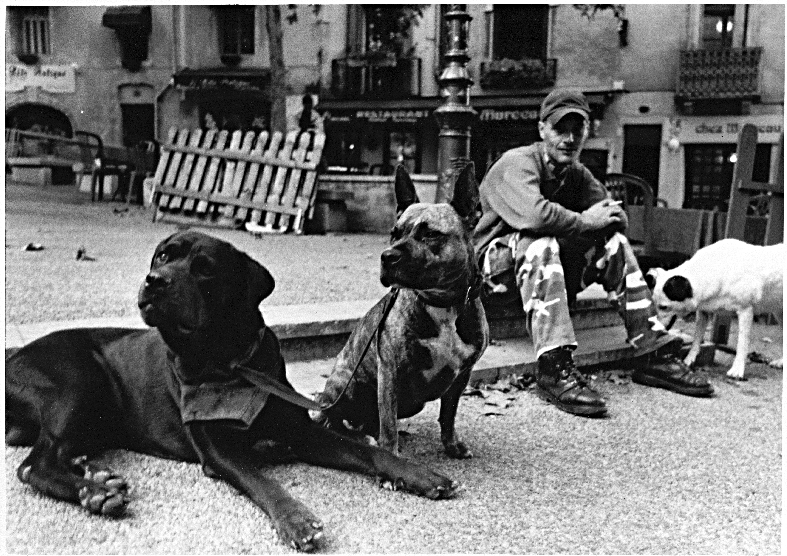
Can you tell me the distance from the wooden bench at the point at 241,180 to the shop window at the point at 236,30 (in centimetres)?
1380

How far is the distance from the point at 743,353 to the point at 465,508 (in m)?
2.90

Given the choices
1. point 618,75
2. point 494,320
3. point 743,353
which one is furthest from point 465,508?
point 618,75

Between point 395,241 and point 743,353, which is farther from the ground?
point 395,241

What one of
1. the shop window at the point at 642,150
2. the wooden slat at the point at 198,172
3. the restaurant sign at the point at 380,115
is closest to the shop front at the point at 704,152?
the shop window at the point at 642,150

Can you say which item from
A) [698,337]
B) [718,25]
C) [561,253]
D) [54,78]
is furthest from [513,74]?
[561,253]

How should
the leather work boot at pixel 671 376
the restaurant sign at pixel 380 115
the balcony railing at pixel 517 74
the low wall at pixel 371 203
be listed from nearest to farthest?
the leather work boot at pixel 671 376, the low wall at pixel 371 203, the balcony railing at pixel 517 74, the restaurant sign at pixel 380 115

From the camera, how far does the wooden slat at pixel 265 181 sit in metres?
10.5

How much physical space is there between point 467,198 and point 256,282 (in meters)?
0.77

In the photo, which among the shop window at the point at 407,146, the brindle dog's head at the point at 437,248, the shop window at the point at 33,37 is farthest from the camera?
the shop window at the point at 407,146

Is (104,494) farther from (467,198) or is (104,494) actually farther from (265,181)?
(265,181)

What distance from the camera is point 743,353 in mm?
4805

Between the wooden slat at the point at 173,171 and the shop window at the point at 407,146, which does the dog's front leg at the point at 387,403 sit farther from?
the shop window at the point at 407,146

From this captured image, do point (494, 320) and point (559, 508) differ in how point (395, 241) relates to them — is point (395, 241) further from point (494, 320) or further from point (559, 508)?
point (494, 320)

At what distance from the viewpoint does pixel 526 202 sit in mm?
4098
